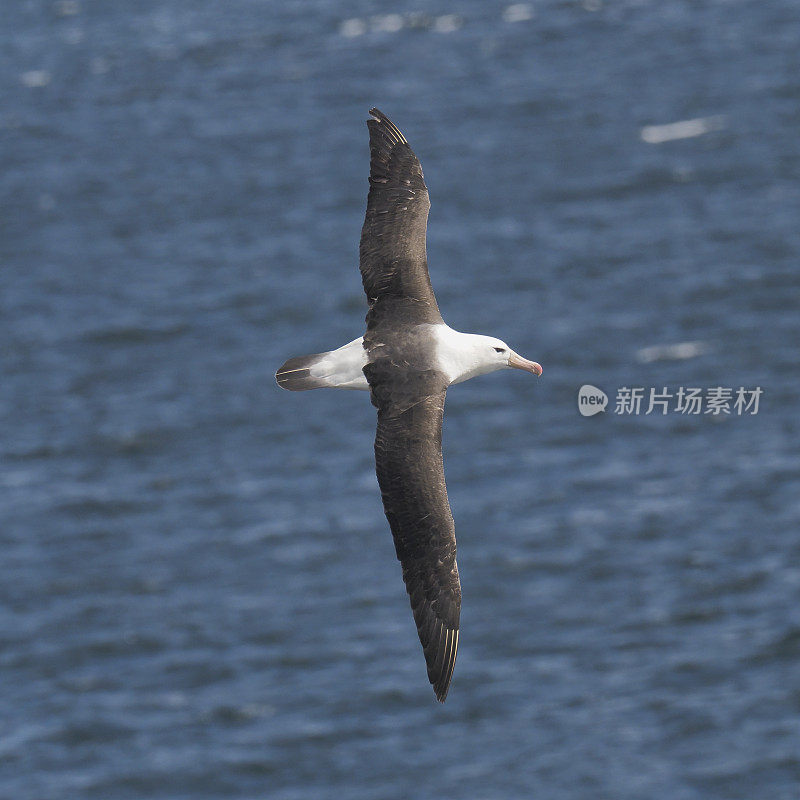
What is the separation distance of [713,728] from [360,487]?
16295 millimetres

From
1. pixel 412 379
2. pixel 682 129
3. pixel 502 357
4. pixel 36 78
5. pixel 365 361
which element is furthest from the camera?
pixel 36 78

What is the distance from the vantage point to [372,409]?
64.8 metres

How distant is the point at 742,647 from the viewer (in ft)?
180

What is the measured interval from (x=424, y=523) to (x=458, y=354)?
1864 millimetres

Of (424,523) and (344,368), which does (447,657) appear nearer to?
(424,523)

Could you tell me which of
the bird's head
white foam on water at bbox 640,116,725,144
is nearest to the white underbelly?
the bird's head

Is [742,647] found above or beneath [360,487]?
beneath

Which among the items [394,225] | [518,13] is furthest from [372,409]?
[394,225]

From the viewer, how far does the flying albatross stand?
1620 cm

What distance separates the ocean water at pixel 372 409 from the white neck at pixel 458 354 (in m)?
36.8

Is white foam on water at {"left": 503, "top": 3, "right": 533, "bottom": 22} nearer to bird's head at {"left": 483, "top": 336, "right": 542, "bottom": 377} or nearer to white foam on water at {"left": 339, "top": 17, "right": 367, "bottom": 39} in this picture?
white foam on water at {"left": 339, "top": 17, "right": 367, "bottom": 39}

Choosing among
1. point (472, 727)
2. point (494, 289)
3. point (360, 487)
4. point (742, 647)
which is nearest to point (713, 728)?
point (742, 647)

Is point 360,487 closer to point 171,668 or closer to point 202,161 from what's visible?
point 171,668

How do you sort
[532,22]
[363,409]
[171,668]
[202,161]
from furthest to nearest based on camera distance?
[532,22] < [202,161] < [363,409] < [171,668]
